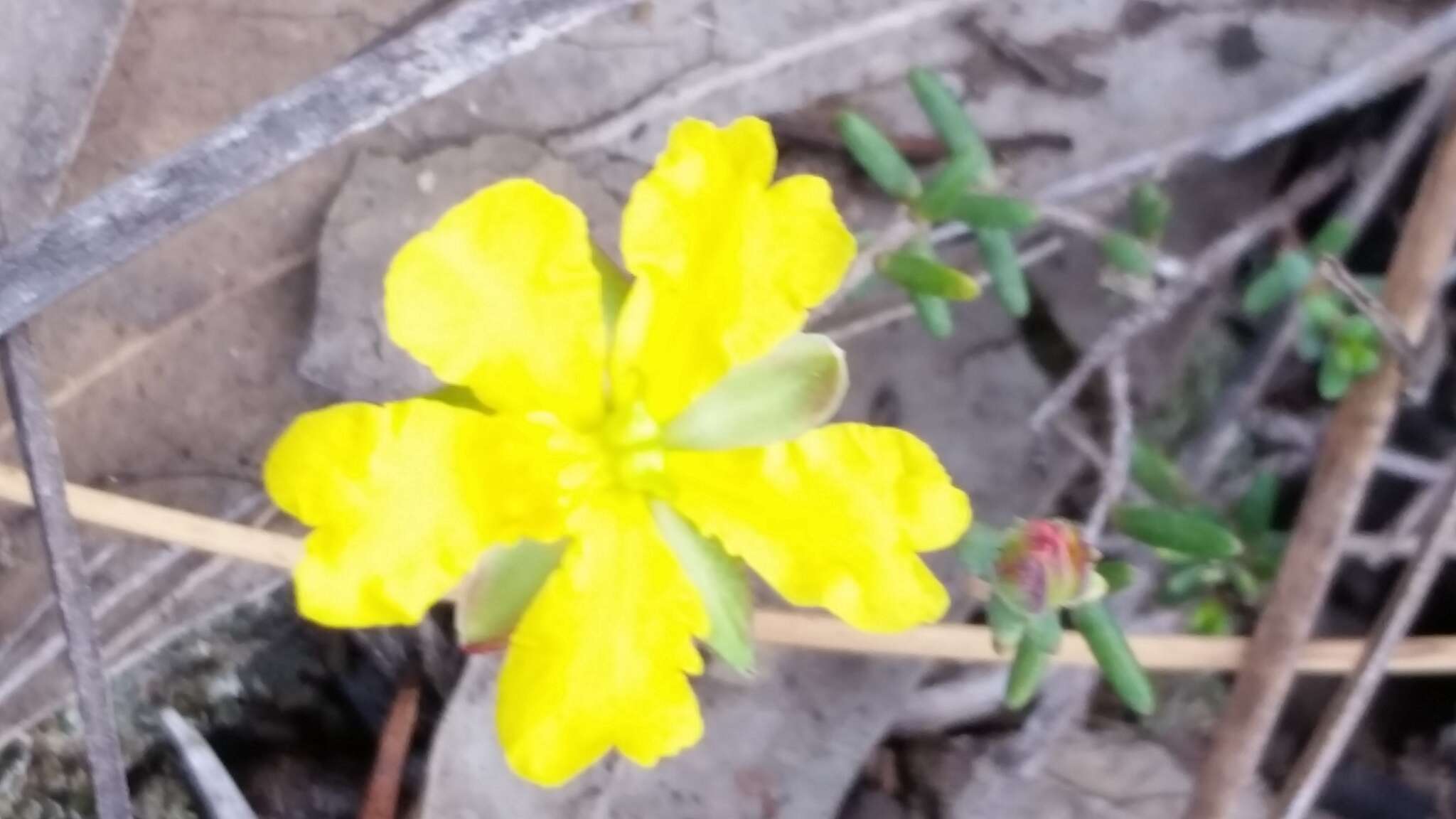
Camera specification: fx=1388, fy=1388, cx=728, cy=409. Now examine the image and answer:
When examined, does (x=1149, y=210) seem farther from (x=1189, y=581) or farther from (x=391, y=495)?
(x=391, y=495)

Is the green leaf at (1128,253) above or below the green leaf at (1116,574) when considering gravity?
above

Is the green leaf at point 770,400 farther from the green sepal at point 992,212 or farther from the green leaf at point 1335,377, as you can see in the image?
the green leaf at point 1335,377

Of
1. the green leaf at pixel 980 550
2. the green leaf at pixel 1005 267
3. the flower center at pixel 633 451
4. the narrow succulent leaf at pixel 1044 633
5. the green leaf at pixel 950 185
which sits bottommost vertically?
the narrow succulent leaf at pixel 1044 633

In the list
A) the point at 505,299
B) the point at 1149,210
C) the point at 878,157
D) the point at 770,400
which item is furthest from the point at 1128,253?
the point at 505,299

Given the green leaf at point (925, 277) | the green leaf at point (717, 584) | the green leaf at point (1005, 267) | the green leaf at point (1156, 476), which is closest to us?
the green leaf at point (717, 584)

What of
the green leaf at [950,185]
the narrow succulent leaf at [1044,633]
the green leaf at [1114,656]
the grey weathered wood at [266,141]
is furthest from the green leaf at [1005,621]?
the grey weathered wood at [266,141]

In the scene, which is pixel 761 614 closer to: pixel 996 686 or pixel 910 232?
pixel 996 686

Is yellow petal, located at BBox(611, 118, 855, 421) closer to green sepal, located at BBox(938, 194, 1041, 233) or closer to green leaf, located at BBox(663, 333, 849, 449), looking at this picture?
green leaf, located at BBox(663, 333, 849, 449)
